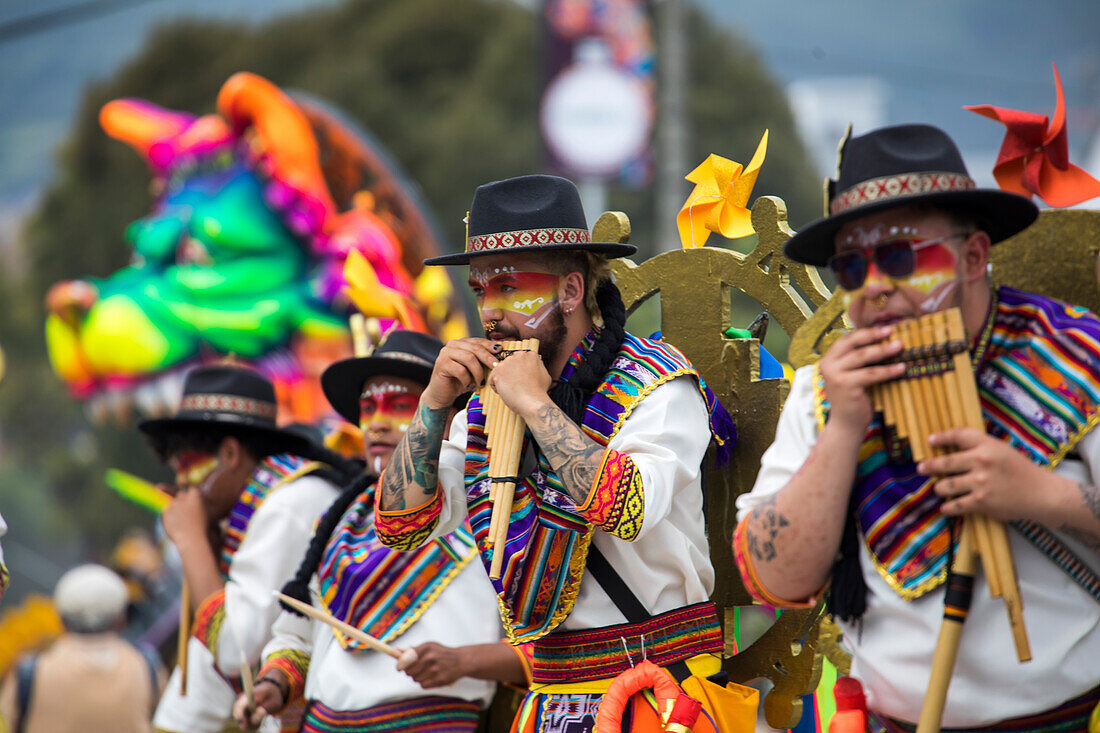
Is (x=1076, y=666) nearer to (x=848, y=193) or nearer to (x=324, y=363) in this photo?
(x=848, y=193)

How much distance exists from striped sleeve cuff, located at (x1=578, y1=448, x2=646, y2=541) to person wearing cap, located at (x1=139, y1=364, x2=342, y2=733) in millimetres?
2158

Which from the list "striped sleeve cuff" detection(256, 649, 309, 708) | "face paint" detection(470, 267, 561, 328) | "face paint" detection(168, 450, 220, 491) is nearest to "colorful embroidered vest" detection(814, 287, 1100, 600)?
"face paint" detection(470, 267, 561, 328)

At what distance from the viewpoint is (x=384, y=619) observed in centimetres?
416

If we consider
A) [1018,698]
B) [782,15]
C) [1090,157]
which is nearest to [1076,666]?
[1018,698]

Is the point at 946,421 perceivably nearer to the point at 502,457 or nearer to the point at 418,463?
the point at 502,457

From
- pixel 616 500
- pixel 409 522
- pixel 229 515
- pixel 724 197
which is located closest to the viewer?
pixel 616 500

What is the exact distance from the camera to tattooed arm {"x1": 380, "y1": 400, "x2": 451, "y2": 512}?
3420 mm

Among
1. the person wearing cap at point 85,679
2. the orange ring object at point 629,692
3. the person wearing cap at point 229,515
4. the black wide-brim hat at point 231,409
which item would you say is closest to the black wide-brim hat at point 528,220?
the orange ring object at point 629,692

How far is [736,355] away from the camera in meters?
3.92

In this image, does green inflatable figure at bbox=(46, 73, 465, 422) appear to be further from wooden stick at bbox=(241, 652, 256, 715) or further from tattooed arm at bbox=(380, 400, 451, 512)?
tattooed arm at bbox=(380, 400, 451, 512)

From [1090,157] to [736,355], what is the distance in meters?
A: 11.9

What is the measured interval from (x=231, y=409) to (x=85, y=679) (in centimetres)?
180

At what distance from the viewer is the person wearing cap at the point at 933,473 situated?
242 cm

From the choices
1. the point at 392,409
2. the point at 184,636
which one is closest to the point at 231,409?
the point at 184,636
